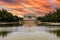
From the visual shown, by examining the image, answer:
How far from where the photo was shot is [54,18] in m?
84.1

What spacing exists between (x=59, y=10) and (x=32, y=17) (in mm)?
50689

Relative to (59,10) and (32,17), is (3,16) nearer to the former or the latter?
(59,10)

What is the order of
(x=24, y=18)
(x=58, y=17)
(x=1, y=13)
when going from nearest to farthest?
1. (x=58, y=17)
2. (x=1, y=13)
3. (x=24, y=18)

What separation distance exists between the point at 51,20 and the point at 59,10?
10.4 metres

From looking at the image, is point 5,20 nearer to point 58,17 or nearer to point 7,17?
point 7,17

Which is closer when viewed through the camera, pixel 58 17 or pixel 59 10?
pixel 58 17

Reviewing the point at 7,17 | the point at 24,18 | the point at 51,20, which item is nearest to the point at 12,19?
the point at 7,17

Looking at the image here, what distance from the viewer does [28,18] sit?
5822 inches

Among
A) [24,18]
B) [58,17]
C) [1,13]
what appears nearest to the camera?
[58,17]

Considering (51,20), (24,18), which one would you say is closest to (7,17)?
(51,20)

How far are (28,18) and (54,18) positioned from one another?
64.6 metres

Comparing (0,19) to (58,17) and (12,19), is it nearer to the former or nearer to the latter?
(12,19)

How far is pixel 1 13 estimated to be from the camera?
298ft

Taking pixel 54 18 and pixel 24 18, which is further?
pixel 24 18
